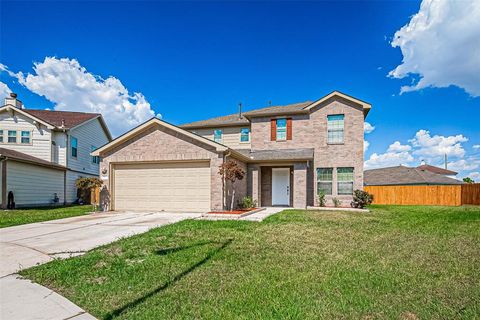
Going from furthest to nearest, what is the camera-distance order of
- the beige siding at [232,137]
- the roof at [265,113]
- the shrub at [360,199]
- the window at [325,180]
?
1. the beige siding at [232,137]
2. the window at [325,180]
3. the roof at [265,113]
4. the shrub at [360,199]

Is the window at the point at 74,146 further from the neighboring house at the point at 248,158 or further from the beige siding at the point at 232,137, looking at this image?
the beige siding at the point at 232,137

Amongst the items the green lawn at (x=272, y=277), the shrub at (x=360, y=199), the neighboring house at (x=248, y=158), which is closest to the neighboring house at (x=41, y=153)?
the neighboring house at (x=248, y=158)

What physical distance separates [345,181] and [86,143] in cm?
2051

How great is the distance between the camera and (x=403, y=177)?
28.4 m

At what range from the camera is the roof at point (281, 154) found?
A: 14.8 metres

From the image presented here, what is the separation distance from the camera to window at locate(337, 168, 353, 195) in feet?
52.2

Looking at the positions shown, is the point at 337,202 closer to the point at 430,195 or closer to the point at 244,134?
the point at 244,134

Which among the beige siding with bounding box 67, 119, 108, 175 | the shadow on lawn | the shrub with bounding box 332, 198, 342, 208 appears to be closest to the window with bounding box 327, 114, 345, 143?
the shrub with bounding box 332, 198, 342, 208

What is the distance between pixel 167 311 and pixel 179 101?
19442mm

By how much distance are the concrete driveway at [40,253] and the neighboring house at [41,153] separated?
32.4 ft

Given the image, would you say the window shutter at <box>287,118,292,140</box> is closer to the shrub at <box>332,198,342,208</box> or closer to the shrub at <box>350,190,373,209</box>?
the shrub at <box>332,198,342,208</box>

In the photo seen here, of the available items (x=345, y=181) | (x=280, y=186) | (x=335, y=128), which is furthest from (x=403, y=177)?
(x=280, y=186)

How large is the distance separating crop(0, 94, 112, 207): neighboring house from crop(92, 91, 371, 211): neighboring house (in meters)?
6.72

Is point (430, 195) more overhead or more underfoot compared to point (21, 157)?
more underfoot
